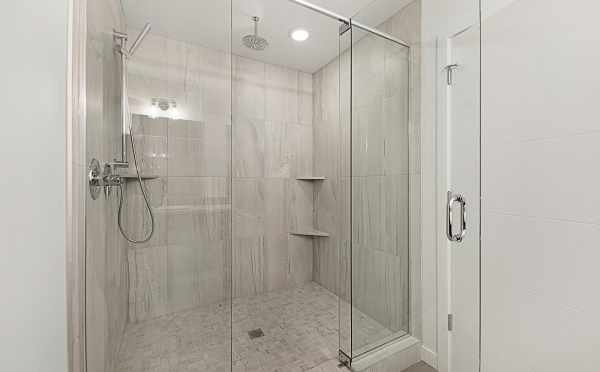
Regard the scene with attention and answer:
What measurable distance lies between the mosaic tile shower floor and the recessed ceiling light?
1.98 meters

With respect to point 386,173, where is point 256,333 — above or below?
→ below

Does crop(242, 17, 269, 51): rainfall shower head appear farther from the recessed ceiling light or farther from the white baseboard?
the white baseboard

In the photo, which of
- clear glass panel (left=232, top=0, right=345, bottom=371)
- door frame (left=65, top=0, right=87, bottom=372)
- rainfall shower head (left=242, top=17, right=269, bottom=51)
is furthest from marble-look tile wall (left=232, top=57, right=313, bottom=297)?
door frame (left=65, top=0, right=87, bottom=372)

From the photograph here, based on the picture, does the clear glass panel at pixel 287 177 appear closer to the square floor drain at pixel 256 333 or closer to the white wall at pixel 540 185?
the square floor drain at pixel 256 333

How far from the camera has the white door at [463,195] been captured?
1.03 m

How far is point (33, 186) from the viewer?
2.01 feet

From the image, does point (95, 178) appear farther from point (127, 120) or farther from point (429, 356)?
point (429, 356)

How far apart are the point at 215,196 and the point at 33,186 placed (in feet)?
1.89

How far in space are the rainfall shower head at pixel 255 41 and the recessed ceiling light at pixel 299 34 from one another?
230 millimetres

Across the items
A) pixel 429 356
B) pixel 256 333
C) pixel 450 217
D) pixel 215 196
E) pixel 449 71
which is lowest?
pixel 256 333

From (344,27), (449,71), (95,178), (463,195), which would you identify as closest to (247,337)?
(95,178)

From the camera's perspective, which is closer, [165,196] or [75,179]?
[75,179]

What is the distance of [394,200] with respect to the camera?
135 cm

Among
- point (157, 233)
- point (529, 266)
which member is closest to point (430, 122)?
A: point (529, 266)
